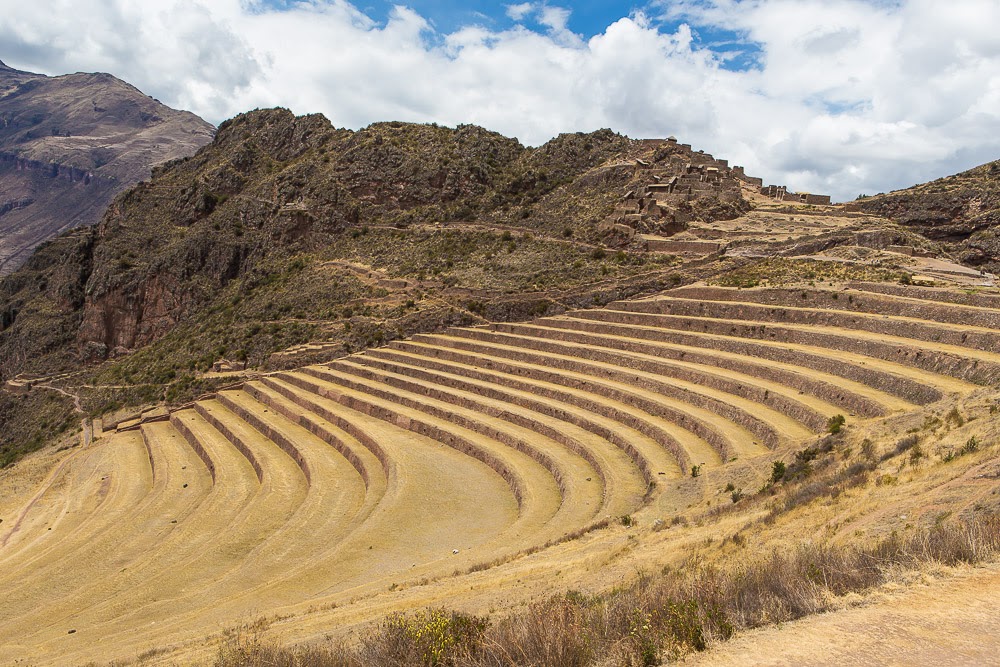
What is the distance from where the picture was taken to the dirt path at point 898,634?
176 inches

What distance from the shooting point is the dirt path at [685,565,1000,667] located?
4473 mm

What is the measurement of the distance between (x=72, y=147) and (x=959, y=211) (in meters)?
181

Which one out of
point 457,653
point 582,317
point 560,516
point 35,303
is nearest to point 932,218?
point 582,317

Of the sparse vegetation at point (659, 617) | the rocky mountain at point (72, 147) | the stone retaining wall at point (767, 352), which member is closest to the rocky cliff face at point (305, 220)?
the stone retaining wall at point (767, 352)

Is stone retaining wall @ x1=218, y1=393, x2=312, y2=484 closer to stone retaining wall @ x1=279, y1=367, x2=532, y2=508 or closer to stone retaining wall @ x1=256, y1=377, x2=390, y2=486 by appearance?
stone retaining wall @ x1=256, y1=377, x2=390, y2=486

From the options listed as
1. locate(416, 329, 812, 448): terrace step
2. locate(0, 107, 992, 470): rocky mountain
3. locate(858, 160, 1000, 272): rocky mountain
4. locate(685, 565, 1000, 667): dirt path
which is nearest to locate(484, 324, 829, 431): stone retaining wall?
locate(416, 329, 812, 448): terrace step

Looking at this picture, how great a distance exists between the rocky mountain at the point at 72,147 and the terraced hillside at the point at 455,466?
128230 mm

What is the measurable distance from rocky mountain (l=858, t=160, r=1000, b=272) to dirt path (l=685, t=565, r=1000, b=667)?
3050cm

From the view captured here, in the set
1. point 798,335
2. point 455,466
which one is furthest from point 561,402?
point 798,335

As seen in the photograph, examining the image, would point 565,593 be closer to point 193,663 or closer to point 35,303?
point 193,663

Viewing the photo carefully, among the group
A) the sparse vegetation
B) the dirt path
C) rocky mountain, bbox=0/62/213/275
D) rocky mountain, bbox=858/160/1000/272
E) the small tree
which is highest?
rocky mountain, bbox=0/62/213/275

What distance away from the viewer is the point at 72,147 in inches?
5886

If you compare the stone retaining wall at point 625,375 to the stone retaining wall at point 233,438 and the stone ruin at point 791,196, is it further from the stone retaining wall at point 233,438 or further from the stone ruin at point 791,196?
the stone ruin at point 791,196

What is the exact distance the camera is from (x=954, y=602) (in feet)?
16.7
